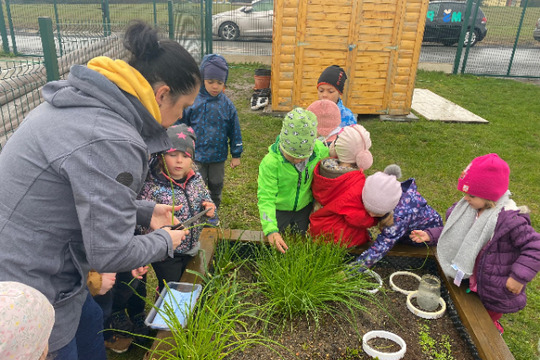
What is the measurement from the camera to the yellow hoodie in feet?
4.77

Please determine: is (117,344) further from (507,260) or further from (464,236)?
(507,260)

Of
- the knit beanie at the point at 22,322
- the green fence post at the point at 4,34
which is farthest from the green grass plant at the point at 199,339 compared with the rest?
the green fence post at the point at 4,34

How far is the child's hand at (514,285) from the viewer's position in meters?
2.27

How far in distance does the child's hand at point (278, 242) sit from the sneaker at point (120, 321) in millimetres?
1105

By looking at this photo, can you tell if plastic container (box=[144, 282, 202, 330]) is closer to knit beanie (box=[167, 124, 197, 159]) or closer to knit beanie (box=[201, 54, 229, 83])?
knit beanie (box=[167, 124, 197, 159])

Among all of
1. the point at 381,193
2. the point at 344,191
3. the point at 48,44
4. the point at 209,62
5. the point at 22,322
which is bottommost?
the point at 344,191

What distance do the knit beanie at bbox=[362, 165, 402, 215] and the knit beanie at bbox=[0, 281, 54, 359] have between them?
1.84 metres

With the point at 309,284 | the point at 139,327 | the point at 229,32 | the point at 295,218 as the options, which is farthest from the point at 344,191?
the point at 229,32

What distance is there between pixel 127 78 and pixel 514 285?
219 cm

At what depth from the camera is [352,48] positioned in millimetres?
7473

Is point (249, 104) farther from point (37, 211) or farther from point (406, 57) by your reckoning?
point (37, 211)

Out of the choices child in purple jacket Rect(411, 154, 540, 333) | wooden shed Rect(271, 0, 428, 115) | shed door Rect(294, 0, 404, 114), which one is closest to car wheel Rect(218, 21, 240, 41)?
wooden shed Rect(271, 0, 428, 115)

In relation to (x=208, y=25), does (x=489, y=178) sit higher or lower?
lower

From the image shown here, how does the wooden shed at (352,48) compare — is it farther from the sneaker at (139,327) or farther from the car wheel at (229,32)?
the car wheel at (229,32)
